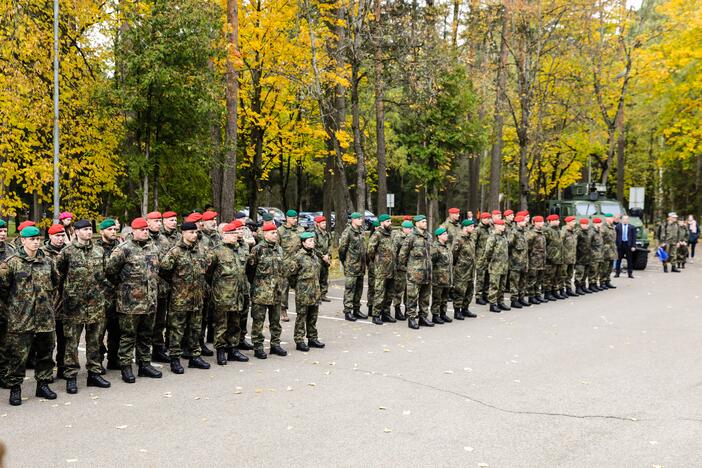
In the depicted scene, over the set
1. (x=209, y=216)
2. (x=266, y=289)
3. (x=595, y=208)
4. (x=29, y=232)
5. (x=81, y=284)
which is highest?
(x=595, y=208)

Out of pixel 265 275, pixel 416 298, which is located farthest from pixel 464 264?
pixel 265 275

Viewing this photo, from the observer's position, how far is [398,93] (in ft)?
127

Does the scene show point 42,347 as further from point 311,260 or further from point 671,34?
point 671,34

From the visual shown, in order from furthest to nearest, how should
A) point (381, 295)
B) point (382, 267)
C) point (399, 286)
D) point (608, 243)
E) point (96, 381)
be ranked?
1. point (608, 243)
2. point (399, 286)
3. point (382, 267)
4. point (381, 295)
5. point (96, 381)

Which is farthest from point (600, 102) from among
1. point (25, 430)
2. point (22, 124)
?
point (25, 430)

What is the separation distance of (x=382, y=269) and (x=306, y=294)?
120 inches

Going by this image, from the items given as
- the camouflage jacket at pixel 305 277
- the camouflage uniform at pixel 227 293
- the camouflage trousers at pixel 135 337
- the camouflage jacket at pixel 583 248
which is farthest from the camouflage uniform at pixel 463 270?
the camouflage trousers at pixel 135 337

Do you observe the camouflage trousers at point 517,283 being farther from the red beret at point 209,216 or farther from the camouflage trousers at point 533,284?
the red beret at point 209,216

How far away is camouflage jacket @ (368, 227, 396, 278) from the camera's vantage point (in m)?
12.7

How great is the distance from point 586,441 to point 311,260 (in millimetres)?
5102

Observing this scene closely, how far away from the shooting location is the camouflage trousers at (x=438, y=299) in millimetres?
12453

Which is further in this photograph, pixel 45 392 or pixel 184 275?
pixel 184 275

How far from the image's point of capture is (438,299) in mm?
12500

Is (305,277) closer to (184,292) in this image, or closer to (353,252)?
(184,292)
